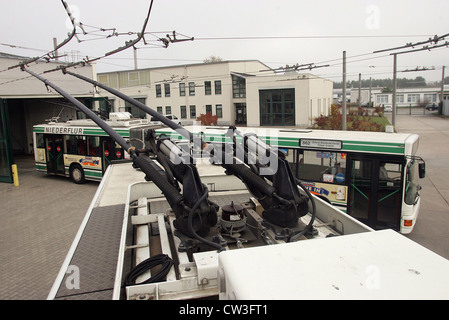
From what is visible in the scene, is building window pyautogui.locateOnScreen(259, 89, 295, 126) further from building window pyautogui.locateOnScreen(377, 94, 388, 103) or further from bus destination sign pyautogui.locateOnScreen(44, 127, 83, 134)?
building window pyautogui.locateOnScreen(377, 94, 388, 103)

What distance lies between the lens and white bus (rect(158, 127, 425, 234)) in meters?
8.56

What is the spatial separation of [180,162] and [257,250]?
5.23 feet

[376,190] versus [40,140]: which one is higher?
[40,140]

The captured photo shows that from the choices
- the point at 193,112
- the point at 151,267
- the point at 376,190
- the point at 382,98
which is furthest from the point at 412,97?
the point at 151,267

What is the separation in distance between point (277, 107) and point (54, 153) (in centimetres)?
2734

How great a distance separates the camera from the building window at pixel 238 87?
1682 inches

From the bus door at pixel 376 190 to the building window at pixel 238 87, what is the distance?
34623mm

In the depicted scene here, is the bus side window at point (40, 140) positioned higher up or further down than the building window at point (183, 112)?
further down

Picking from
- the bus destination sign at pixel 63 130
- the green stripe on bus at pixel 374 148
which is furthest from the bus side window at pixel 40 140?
the green stripe on bus at pixel 374 148

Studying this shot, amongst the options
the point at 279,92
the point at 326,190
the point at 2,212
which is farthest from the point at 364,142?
the point at 279,92

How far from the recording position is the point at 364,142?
908cm

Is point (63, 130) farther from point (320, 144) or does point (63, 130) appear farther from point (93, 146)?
point (320, 144)

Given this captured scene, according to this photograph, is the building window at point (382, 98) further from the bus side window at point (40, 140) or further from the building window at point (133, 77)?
the bus side window at point (40, 140)

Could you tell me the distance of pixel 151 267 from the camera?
3369mm
